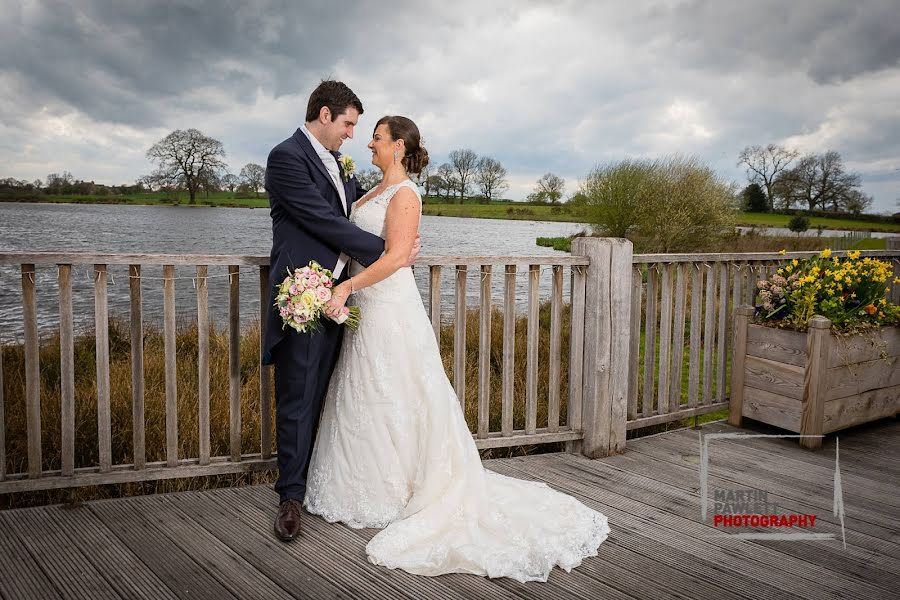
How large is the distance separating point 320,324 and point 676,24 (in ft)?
50.3

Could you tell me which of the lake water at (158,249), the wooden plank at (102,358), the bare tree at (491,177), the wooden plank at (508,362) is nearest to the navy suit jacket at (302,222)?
the wooden plank at (102,358)

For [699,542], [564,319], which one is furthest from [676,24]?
[699,542]

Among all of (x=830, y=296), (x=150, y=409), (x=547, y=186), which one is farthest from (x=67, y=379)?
(x=547, y=186)

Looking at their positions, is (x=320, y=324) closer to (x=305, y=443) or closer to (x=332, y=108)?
(x=305, y=443)

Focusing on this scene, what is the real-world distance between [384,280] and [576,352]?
4.59ft

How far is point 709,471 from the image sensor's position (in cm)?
339

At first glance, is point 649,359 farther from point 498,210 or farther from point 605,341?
point 498,210

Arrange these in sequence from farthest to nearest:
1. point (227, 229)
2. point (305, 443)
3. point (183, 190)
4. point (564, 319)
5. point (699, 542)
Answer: point (227, 229)
point (183, 190)
point (564, 319)
point (305, 443)
point (699, 542)

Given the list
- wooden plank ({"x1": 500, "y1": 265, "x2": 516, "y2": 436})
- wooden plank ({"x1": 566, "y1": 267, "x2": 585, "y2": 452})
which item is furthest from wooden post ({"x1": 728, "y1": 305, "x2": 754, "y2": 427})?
wooden plank ({"x1": 500, "y1": 265, "x2": 516, "y2": 436})

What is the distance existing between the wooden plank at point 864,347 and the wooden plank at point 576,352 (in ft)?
4.84

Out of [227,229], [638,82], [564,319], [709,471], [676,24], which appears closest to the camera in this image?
[709,471]

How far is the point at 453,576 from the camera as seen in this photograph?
224 cm

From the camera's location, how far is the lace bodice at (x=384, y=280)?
8.64ft

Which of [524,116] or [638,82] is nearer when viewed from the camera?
[524,116]
